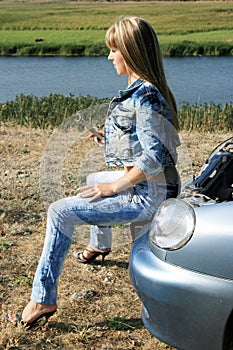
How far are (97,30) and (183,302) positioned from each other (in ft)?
223

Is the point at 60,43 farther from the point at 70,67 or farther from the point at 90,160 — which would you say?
the point at 90,160

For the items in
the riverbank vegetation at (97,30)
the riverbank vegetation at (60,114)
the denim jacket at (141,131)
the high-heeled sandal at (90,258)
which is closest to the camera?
the denim jacket at (141,131)

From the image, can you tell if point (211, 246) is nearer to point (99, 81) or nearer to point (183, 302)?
point (183, 302)

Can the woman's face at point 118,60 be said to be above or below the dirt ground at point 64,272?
above

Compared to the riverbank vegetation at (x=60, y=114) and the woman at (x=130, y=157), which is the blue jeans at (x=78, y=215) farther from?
the riverbank vegetation at (x=60, y=114)

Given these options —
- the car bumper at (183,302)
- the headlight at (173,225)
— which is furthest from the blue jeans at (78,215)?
the car bumper at (183,302)

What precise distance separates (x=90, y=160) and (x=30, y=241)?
2.73 meters

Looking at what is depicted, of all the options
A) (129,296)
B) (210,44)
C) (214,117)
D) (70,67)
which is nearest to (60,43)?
(210,44)

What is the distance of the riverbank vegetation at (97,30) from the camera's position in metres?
52.4

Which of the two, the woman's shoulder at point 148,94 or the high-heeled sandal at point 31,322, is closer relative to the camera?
the woman's shoulder at point 148,94

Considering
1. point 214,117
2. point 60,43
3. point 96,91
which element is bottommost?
point 60,43

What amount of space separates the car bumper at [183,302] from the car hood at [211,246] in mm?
36

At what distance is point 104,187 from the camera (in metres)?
3.84

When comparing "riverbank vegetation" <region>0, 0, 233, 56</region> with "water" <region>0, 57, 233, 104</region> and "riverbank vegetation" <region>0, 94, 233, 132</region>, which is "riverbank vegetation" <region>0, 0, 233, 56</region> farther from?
"riverbank vegetation" <region>0, 94, 233, 132</region>
